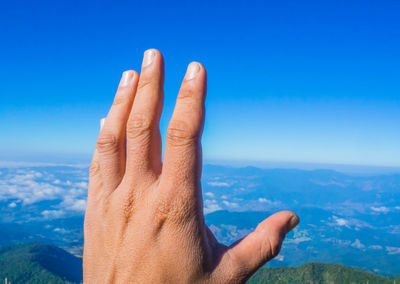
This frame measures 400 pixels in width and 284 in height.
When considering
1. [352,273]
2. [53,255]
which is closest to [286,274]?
[352,273]

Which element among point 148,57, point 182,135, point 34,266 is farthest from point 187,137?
point 34,266

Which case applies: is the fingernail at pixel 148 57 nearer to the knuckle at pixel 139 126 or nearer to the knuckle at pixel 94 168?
the knuckle at pixel 139 126

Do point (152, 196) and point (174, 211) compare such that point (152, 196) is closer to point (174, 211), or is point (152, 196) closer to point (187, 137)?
point (174, 211)

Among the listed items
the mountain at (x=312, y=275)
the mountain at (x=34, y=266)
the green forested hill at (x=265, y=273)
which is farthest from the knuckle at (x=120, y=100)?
the mountain at (x=34, y=266)

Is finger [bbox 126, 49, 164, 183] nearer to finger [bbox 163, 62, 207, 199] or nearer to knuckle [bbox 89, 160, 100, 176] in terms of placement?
finger [bbox 163, 62, 207, 199]

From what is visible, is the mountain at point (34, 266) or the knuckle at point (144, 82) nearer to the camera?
the knuckle at point (144, 82)

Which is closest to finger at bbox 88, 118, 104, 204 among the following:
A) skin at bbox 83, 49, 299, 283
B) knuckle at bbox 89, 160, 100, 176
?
knuckle at bbox 89, 160, 100, 176

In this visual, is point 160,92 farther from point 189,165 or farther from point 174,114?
point 189,165
